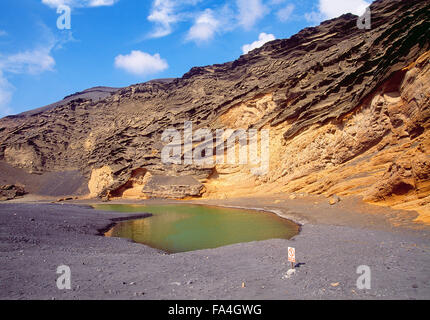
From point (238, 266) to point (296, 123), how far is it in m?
22.1

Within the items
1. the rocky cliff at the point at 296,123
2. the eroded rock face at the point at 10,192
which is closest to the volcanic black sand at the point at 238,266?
the rocky cliff at the point at 296,123

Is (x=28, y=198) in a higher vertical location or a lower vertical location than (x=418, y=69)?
lower

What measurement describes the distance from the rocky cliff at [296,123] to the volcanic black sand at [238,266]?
463 centimetres

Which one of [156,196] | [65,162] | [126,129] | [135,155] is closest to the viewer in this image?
[156,196]

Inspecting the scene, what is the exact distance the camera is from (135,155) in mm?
41938

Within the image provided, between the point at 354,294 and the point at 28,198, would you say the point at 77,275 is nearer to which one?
the point at 354,294

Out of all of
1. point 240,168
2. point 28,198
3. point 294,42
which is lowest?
point 28,198

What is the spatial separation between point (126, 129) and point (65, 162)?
59.8 feet

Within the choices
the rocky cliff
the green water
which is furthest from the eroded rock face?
the green water

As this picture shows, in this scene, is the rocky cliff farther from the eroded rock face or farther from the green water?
the eroded rock face

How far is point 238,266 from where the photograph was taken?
748 centimetres

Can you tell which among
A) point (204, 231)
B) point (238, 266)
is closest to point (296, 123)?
point (204, 231)
